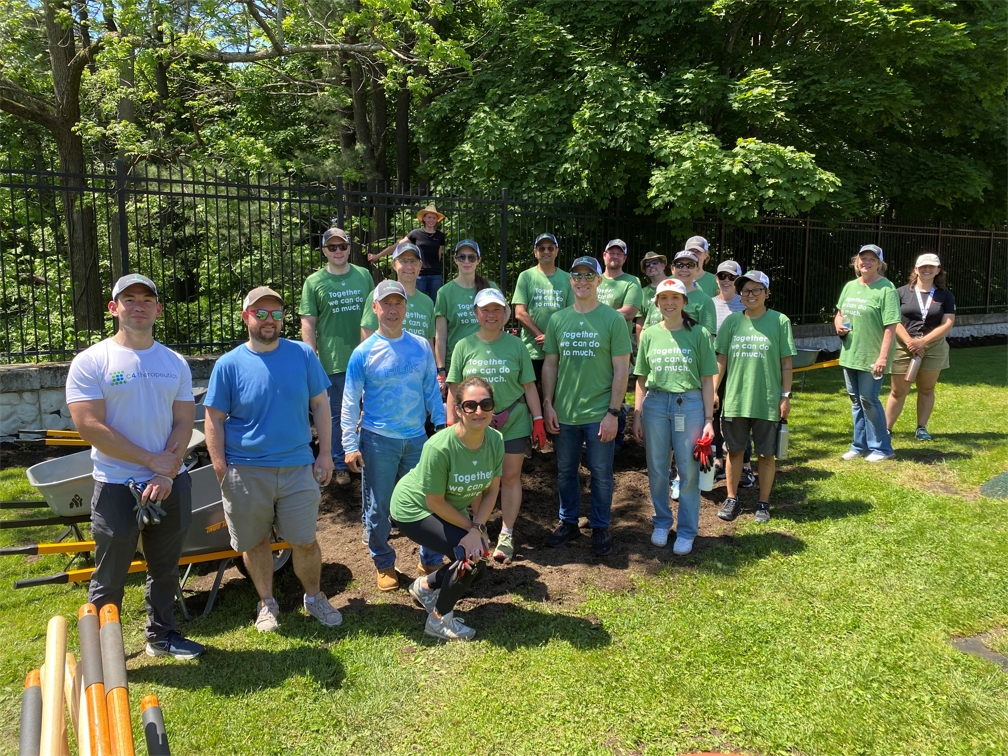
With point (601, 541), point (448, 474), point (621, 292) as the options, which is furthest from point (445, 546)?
point (621, 292)

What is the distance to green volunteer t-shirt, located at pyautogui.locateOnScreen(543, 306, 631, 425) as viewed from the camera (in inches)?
202

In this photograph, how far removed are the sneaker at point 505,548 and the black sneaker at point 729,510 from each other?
180cm

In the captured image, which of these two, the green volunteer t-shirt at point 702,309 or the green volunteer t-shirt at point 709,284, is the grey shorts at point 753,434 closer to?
the green volunteer t-shirt at point 702,309

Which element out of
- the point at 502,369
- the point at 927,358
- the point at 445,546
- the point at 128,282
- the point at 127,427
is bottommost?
the point at 445,546

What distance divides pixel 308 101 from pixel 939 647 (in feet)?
53.6

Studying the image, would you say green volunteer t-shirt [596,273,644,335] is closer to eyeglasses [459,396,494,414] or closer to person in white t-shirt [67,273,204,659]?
eyeglasses [459,396,494,414]

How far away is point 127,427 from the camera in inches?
148

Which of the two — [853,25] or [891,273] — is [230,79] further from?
[891,273]

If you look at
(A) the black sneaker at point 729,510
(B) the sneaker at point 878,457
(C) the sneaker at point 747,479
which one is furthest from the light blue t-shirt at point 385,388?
(B) the sneaker at point 878,457

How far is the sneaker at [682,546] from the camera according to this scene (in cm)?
519

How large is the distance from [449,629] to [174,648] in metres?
1.44

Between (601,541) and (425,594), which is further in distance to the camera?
(601,541)

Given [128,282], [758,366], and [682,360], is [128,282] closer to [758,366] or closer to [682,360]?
[682,360]

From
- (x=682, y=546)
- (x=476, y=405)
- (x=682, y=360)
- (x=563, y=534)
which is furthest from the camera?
(x=563, y=534)
